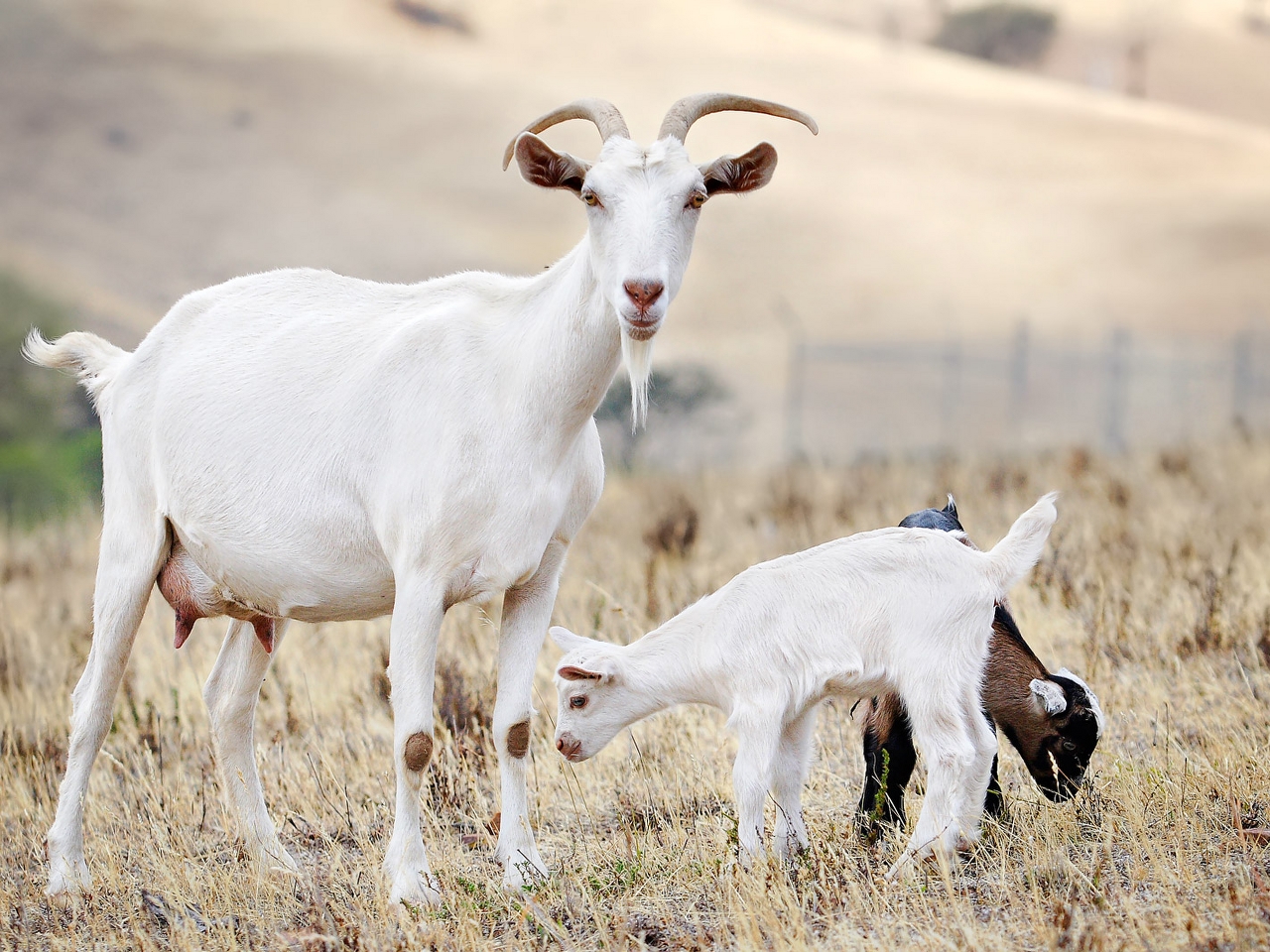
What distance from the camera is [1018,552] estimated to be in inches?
169

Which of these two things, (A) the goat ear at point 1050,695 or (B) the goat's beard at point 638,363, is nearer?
(B) the goat's beard at point 638,363

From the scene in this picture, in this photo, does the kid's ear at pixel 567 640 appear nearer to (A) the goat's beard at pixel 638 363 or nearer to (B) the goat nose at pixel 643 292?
(A) the goat's beard at pixel 638 363

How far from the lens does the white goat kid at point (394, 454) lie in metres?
4.22

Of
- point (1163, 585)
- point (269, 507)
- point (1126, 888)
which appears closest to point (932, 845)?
point (1126, 888)

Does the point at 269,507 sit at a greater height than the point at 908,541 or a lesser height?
lesser

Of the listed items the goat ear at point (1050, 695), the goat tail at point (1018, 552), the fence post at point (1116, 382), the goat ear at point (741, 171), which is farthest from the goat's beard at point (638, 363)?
the fence post at point (1116, 382)

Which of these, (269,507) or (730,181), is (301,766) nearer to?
(269,507)

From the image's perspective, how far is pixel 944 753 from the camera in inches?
158

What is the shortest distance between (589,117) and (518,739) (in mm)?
2034

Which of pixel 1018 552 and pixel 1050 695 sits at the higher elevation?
pixel 1018 552

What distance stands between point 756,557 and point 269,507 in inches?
218

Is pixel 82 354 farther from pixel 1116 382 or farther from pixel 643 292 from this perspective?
pixel 1116 382

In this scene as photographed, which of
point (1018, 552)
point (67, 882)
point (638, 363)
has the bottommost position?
point (67, 882)

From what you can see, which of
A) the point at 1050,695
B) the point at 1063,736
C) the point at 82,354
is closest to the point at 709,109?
the point at 1050,695
